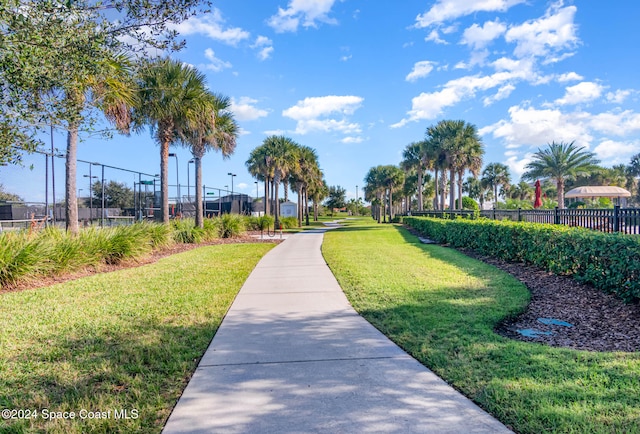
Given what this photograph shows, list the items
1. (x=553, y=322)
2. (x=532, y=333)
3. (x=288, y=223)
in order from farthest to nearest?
(x=288, y=223), (x=553, y=322), (x=532, y=333)

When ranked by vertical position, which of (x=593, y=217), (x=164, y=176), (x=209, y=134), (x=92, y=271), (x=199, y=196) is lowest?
(x=92, y=271)

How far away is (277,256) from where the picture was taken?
1330 cm

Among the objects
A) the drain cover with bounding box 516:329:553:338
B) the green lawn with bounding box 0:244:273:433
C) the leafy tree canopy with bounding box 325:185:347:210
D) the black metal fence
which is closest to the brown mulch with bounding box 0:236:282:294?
the green lawn with bounding box 0:244:273:433

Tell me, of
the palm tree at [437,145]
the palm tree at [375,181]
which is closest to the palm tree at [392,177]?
the palm tree at [375,181]

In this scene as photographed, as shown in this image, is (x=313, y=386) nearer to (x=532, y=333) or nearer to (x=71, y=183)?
(x=532, y=333)

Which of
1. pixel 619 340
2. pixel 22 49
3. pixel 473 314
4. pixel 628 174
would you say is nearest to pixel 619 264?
pixel 619 340

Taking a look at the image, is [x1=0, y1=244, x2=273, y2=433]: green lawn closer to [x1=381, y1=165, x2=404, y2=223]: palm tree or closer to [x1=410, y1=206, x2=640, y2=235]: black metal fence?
[x1=410, y1=206, x2=640, y2=235]: black metal fence

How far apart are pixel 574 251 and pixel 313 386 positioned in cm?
613

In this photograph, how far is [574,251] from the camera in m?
7.38

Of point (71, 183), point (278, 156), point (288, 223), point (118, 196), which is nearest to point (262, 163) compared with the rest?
point (278, 156)

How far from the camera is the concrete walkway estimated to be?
9.37 ft

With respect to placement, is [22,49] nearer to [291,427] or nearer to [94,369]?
[94,369]

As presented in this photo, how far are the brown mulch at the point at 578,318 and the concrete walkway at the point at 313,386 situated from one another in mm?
1987

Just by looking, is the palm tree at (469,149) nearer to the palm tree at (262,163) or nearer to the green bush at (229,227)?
the palm tree at (262,163)
